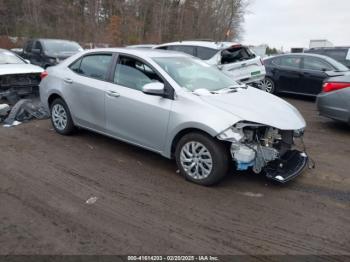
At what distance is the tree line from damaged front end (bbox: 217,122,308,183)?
2843 cm

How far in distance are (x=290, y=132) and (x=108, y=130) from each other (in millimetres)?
2690

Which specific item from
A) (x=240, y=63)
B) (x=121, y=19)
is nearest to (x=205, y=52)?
(x=240, y=63)

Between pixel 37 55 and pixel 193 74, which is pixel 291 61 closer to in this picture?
pixel 193 74

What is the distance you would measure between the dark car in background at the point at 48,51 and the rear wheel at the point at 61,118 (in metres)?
6.55

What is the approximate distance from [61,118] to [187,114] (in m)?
2.96

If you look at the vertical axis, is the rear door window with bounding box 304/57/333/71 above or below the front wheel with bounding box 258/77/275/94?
above

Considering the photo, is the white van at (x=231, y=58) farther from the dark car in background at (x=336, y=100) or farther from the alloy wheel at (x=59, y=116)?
the alloy wheel at (x=59, y=116)

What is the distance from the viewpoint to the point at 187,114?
14.0ft

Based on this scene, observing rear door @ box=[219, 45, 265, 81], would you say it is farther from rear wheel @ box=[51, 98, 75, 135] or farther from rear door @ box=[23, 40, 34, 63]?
rear door @ box=[23, 40, 34, 63]

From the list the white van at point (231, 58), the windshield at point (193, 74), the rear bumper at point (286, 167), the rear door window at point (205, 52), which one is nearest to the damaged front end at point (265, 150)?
the rear bumper at point (286, 167)

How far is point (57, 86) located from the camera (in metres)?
6.06

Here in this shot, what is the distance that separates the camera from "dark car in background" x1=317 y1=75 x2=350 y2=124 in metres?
6.72

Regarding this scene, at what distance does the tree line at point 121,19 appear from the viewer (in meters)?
32.1

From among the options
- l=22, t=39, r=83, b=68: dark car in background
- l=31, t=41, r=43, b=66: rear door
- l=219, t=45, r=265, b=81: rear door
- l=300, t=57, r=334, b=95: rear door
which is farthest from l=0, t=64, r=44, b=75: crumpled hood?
l=300, t=57, r=334, b=95: rear door
